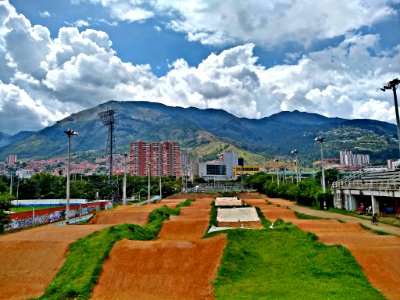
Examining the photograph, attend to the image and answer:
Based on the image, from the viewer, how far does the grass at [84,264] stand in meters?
19.7

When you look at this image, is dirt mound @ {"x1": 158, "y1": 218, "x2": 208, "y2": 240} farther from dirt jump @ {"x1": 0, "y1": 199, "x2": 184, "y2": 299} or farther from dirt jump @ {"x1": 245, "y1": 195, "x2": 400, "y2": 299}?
dirt jump @ {"x1": 245, "y1": 195, "x2": 400, "y2": 299}

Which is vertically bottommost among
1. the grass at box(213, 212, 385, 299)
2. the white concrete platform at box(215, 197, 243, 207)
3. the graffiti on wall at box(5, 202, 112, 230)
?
the grass at box(213, 212, 385, 299)

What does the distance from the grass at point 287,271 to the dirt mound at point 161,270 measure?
0.95 m

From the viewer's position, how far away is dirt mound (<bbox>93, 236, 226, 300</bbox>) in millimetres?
19703

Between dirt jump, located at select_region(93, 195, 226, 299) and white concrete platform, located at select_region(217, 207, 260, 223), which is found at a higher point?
white concrete platform, located at select_region(217, 207, 260, 223)

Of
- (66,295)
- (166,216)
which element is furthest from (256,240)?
(166,216)

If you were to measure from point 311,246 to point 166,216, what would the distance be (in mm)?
26189

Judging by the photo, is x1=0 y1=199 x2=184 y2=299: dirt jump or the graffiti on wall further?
the graffiti on wall

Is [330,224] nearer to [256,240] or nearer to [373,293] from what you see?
[256,240]

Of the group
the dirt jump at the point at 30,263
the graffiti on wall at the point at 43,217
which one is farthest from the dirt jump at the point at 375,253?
the graffiti on wall at the point at 43,217

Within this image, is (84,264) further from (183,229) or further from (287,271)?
(183,229)

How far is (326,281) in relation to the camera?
19516mm

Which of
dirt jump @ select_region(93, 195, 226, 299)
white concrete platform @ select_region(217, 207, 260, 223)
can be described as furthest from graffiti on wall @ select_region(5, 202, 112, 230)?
dirt jump @ select_region(93, 195, 226, 299)

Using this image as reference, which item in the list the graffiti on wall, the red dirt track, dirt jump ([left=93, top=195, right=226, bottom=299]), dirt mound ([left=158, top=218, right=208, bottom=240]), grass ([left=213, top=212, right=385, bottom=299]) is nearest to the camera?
grass ([left=213, top=212, right=385, bottom=299])
